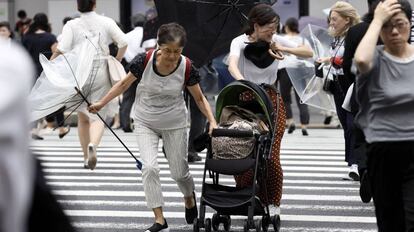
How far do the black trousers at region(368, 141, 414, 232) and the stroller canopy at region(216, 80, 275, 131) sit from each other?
2.19m

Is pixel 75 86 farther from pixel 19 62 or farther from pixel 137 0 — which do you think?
pixel 137 0

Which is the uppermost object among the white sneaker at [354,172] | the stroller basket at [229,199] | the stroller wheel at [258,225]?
the stroller basket at [229,199]

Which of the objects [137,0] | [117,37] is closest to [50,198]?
[117,37]

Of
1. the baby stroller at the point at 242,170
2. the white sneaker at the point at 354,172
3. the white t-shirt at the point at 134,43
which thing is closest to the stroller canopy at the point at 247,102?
the baby stroller at the point at 242,170

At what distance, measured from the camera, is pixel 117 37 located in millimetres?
11320

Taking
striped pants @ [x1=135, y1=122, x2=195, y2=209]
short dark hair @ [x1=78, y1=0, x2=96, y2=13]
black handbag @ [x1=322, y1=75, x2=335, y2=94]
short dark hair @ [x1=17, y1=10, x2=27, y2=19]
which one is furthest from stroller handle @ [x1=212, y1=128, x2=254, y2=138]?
short dark hair @ [x1=17, y1=10, x2=27, y2=19]

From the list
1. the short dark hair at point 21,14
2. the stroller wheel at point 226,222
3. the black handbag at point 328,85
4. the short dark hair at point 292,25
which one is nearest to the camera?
the stroller wheel at point 226,222

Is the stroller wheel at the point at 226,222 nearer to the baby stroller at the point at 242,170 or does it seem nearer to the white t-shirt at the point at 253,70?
the baby stroller at the point at 242,170

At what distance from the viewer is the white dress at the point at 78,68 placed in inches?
346

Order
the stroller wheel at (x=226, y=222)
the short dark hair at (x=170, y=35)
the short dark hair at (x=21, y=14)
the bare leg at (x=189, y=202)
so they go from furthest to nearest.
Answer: the short dark hair at (x=21, y=14) < the bare leg at (x=189, y=202) < the stroller wheel at (x=226, y=222) < the short dark hair at (x=170, y=35)

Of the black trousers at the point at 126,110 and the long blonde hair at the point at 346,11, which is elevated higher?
the long blonde hair at the point at 346,11

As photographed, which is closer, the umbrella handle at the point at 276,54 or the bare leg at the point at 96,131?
the umbrella handle at the point at 276,54

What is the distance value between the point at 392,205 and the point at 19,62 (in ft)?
13.5

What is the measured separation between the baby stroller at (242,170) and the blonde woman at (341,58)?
1.83 meters
